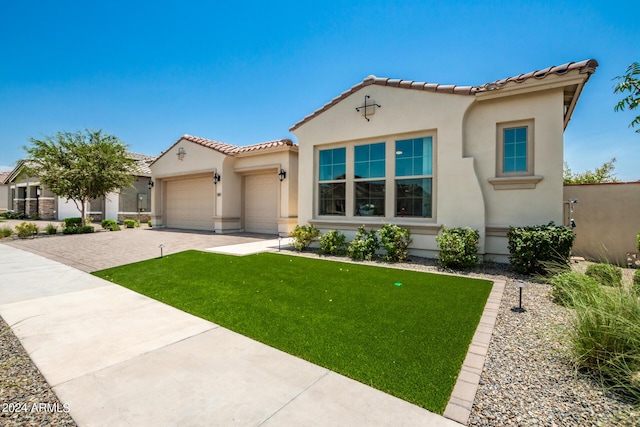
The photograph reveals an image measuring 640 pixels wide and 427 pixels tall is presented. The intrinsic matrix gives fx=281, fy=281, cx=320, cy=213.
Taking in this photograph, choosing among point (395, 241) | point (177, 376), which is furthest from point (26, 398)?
point (395, 241)

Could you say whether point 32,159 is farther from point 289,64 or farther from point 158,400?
point 158,400

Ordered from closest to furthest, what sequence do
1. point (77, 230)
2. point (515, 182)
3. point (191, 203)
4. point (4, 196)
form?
point (515, 182)
point (77, 230)
point (191, 203)
point (4, 196)

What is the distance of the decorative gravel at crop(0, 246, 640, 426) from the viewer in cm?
206

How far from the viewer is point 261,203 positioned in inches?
564

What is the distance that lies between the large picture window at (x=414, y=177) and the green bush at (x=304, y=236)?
283 cm

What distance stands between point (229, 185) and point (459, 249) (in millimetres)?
11189

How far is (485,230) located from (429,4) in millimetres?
6202

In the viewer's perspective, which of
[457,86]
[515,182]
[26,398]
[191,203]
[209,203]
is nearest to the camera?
[26,398]

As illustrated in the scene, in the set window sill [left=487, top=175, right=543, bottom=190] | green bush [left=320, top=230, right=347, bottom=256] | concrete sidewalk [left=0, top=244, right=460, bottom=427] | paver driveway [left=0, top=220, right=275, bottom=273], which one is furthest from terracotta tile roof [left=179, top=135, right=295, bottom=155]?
concrete sidewalk [left=0, top=244, right=460, bottom=427]

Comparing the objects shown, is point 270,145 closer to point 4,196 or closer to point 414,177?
point 414,177

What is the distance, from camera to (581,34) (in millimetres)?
7059

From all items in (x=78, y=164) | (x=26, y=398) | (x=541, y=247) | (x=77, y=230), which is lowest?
(x=26, y=398)

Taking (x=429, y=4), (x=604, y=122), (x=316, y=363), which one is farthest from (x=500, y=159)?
(x=604, y=122)

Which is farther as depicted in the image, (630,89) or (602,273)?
(602,273)
